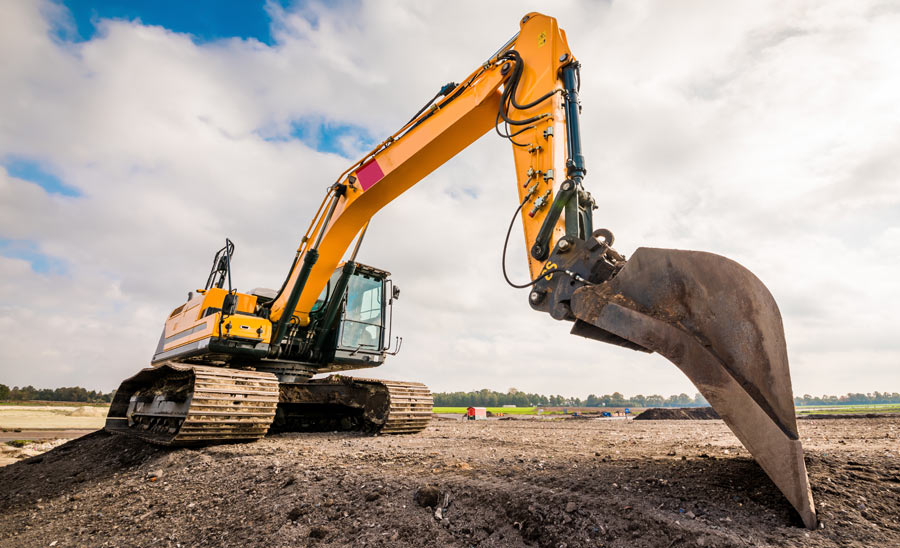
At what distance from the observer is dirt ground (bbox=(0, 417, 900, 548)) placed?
2.11 meters

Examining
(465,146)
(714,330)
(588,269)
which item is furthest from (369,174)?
(714,330)

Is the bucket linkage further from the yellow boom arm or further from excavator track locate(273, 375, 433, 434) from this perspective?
excavator track locate(273, 375, 433, 434)

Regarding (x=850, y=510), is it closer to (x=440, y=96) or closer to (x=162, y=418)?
(x=440, y=96)

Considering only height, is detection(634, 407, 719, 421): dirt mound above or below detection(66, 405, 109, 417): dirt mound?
above

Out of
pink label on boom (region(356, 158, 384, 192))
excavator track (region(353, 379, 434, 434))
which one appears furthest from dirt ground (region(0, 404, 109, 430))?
pink label on boom (region(356, 158, 384, 192))

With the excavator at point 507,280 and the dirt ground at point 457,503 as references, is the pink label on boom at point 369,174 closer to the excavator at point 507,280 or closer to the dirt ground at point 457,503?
the excavator at point 507,280

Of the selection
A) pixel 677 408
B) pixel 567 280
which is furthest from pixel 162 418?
pixel 677 408

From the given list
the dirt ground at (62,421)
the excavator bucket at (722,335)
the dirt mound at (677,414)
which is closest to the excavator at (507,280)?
the excavator bucket at (722,335)

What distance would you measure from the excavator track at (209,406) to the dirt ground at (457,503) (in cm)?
48

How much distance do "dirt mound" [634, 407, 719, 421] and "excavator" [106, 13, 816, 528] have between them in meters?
12.0

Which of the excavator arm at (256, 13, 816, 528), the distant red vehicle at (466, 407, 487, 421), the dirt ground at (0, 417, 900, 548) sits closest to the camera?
the dirt ground at (0, 417, 900, 548)

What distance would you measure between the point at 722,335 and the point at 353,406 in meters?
6.14

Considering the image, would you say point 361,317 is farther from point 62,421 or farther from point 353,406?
point 62,421

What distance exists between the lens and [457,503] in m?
2.67
